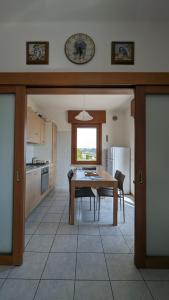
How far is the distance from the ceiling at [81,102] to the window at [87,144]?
670mm

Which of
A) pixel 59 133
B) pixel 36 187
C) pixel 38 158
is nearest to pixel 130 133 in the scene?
pixel 59 133

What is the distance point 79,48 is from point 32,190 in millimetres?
2647

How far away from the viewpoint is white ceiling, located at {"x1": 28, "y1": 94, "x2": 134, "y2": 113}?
16.1 feet

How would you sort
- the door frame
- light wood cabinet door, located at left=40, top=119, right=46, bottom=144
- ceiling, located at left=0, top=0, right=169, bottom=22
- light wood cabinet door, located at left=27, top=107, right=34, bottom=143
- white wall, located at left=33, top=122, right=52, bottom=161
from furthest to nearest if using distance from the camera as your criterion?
→ white wall, located at left=33, top=122, right=52, bottom=161 < light wood cabinet door, located at left=40, top=119, right=46, bottom=144 < light wood cabinet door, located at left=27, top=107, right=34, bottom=143 < the door frame < ceiling, located at left=0, top=0, right=169, bottom=22

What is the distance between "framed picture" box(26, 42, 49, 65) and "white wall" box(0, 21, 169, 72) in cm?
4

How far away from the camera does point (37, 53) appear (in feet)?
6.96

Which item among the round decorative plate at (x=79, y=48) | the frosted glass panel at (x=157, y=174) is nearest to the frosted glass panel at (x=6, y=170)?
the round decorative plate at (x=79, y=48)

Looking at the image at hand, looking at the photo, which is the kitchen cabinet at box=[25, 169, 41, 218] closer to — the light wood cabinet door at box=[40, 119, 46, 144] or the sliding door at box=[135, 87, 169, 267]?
the light wood cabinet door at box=[40, 119, 46, 144]

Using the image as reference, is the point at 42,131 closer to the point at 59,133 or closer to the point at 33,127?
the point at 33,127

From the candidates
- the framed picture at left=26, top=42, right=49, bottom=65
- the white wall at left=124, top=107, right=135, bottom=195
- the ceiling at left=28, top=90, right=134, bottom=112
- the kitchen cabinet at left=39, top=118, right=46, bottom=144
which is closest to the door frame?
the framed picture at left=26, top=42, right=49, bottom=65

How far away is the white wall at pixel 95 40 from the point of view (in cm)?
212

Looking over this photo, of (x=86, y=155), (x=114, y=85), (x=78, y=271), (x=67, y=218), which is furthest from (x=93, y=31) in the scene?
(x=86, y=155)

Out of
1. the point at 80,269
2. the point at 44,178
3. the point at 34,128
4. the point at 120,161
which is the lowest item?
the point at 80,269

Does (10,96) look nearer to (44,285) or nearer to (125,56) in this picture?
(125,56)
